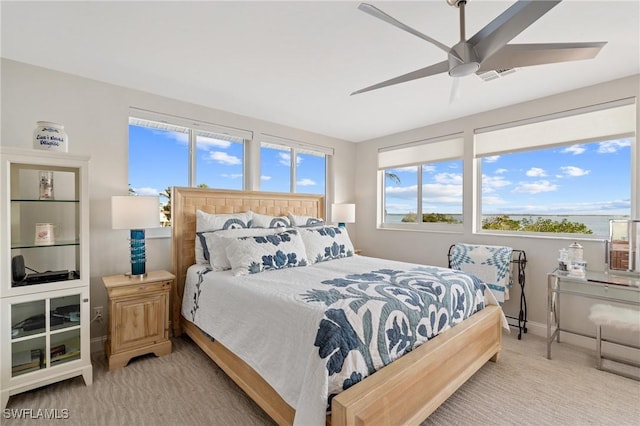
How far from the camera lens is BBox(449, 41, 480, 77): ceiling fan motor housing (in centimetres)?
156

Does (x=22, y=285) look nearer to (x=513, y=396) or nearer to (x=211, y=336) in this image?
(x=211, y=336)

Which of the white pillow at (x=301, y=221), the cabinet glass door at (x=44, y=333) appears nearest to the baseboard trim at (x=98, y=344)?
the cabinet glass door at (x=44, y=333)

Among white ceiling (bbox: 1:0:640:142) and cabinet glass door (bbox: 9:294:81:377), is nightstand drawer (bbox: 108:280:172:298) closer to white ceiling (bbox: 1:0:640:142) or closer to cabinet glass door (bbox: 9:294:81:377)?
cabinet glass door (bbox: 9:294:81:377)

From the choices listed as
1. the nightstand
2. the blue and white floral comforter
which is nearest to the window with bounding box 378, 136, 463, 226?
the blue and white floral comforter

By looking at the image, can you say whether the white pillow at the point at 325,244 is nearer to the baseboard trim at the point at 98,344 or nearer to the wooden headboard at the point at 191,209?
the wooden headboard at the point at 191,209

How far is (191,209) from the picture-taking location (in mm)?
3178

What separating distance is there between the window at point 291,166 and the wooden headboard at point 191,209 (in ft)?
1.11

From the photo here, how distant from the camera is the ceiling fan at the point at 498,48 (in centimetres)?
133

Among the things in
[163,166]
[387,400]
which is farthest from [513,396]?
[163,166]

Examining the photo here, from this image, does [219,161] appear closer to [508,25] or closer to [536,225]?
[508,25]

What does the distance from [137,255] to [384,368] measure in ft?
7.52

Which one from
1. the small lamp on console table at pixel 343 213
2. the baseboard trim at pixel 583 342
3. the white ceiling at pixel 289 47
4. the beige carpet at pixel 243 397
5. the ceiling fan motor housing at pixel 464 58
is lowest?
the beige carpet at pixel 243 397

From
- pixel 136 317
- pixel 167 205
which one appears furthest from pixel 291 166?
pixel 136 317

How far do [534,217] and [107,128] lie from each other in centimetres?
454
